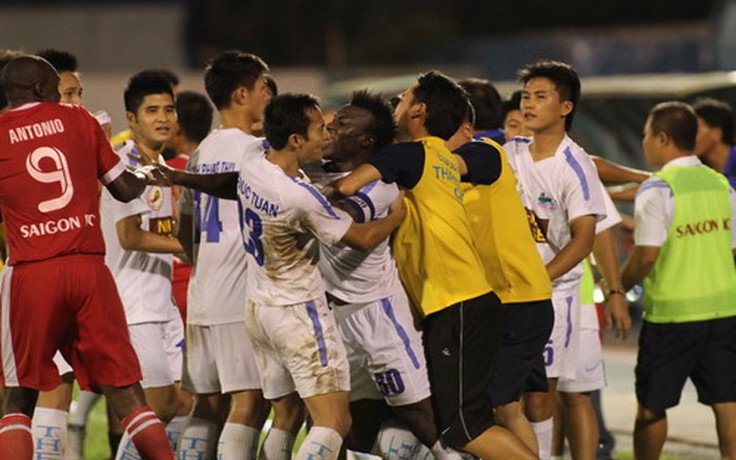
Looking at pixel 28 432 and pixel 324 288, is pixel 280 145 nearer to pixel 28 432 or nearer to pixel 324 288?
pixel 324 288

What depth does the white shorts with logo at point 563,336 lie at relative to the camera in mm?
8734

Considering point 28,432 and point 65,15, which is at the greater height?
point 65,15

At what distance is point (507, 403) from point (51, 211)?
7.77 ft

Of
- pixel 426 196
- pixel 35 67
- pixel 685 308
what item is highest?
pixel 35 67

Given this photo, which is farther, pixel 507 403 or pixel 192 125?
pixel 192 125

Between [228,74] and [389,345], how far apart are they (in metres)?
1.67

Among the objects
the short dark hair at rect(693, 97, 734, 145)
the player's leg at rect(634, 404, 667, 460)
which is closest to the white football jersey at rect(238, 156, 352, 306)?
the player's leg at rect(634, 404, 667, 460)

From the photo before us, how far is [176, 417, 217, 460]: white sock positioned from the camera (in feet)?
27.6

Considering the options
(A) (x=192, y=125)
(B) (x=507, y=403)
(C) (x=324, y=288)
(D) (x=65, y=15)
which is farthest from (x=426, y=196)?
(D) (x=65, y=15)

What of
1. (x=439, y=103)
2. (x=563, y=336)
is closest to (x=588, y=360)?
(x=563, y=336)

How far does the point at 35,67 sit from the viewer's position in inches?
308

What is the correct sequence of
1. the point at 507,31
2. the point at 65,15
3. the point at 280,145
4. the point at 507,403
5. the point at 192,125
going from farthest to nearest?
the point at 507,31 < the point at 65,15 < the point at 192,125 < the point at 507,403 < the point at 280,145

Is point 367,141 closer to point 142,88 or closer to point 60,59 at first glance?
point 142,88

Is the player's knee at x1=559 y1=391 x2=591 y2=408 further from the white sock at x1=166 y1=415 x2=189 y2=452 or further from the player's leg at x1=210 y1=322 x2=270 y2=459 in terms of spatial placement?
the white sock at x1=166 y1=415 x2=189 y2=452
